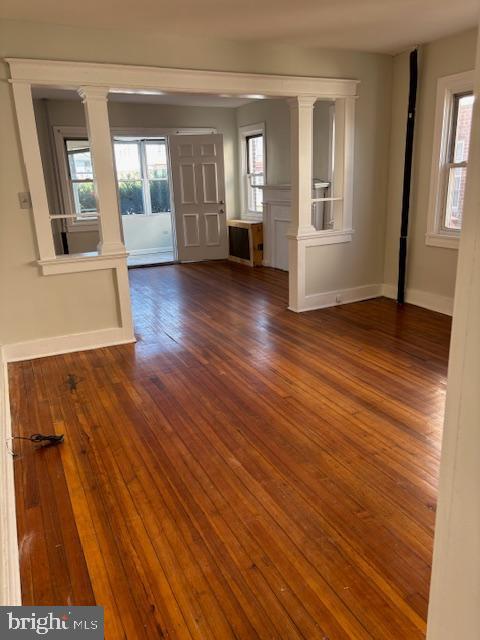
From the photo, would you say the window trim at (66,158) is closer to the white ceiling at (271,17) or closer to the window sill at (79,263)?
the window sill at (79,263)

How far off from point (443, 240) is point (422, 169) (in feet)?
2.56

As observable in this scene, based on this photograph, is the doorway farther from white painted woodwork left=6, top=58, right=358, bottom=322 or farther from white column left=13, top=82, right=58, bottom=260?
white column left=13, top=82, right=58, bottom=260


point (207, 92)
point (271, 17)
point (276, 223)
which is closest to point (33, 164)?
point (207, 92)

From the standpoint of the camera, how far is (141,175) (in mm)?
9117

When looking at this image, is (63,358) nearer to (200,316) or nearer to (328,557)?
(200,316)

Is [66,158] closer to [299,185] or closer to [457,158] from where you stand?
[299,185]

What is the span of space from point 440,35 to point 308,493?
425 centimetres

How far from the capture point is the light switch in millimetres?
3721

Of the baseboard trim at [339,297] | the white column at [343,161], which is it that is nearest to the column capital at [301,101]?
the white column at [343,161]

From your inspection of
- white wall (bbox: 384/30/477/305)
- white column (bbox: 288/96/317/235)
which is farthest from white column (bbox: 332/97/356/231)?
white wall (bbox: 384/30/477/305)

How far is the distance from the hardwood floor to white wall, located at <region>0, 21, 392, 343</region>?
0.41 meters

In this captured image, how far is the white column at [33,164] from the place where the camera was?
3.54m

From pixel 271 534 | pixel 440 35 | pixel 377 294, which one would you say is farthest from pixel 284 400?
pixel 440 35

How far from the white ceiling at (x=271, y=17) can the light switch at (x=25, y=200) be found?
123 cm
